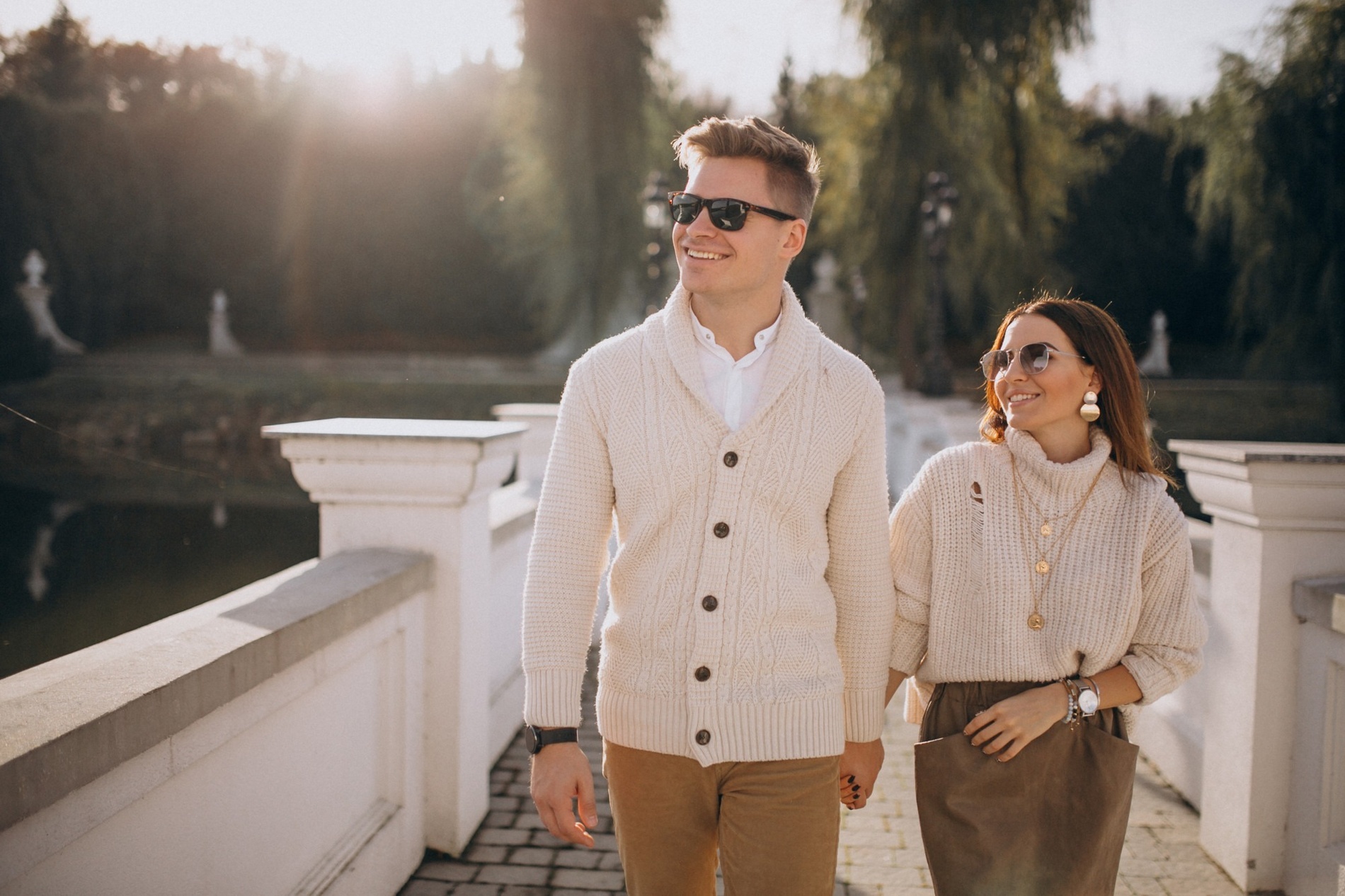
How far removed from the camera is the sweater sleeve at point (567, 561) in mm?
1737

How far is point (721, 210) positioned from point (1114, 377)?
2.82ft

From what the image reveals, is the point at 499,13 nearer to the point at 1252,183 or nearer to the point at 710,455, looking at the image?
the point at 1252,183

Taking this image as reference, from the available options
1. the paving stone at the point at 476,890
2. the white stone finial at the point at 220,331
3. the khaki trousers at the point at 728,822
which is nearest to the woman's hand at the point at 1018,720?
the khaki trousers at the point at 728,822

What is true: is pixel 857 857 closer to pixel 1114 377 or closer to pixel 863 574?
pixel 863 574

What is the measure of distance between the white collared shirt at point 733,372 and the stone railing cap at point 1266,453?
5.73ft

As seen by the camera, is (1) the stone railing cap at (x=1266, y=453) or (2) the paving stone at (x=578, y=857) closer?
(1) the stone railing cap at (x=1266, y=453)

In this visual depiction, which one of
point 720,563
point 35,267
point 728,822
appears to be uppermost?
point 35,267

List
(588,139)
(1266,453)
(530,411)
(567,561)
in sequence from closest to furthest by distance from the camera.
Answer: (567,561), (1266,453), (530,411), (588,139)

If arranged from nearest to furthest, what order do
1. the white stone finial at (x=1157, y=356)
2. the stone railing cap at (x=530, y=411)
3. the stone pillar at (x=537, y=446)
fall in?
the stone pillar at (x=537, y=446) < the stone railing cap at (x=530, y=411) < the white stone finial at (x=1157, y=356)

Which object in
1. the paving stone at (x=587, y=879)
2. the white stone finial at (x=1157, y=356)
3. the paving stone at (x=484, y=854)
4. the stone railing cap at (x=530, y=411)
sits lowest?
the paving stone at (x=587, y=879)

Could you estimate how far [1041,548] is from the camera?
1.90m

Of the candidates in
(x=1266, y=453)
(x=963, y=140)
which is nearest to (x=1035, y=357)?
(x=1266, y=453)

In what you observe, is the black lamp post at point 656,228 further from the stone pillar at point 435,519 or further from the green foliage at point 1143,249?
the green foliage at point 1143,249

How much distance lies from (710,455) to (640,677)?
0.43m
